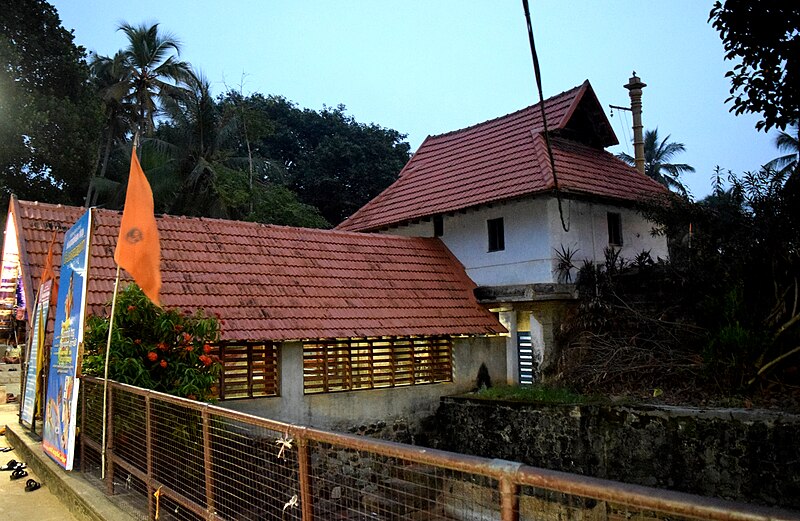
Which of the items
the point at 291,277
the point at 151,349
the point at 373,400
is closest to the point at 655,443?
the point at 373,400

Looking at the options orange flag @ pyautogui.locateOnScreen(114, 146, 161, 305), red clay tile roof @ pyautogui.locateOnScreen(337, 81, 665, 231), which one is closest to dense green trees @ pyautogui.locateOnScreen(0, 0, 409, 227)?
red clay tile roof @ pyautogui.locateOnScreen(337, 81, 665, 231)

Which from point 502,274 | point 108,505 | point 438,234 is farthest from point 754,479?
point 438,234

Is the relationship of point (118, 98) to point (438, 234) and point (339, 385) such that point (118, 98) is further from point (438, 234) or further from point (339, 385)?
point (339, 385)

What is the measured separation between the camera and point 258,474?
13.5 feet

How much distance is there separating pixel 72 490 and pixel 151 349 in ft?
5.98

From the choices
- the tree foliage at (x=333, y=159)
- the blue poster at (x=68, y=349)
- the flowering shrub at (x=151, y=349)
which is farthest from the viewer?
the tree foliage at (x=333, y=159)

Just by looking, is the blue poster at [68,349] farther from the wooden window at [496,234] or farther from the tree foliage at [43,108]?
the tree foliage at [43,108]

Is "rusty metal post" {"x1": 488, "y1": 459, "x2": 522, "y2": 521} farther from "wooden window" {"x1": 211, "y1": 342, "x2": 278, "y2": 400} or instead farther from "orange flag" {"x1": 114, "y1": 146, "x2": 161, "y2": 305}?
"wooden window" {"x1": 211, "y1": 342, "x2": 278, "y2": 400}

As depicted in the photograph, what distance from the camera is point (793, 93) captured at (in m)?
7.71

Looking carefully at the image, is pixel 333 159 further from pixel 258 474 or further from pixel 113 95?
pixel 258 474

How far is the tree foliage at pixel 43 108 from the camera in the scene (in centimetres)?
2125

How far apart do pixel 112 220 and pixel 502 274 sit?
303 inches

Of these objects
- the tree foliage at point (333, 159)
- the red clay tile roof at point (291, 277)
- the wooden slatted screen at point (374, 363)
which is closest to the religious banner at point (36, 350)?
the red clay tile roof at point (291, 277)

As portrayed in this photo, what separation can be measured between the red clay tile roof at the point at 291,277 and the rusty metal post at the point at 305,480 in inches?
266
